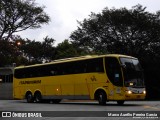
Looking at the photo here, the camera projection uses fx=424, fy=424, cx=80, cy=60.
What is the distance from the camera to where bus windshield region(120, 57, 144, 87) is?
25734mm

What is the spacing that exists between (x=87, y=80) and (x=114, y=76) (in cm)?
257

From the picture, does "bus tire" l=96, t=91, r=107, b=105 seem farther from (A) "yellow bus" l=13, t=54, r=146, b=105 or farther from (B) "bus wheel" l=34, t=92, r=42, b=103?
(B) "bus wheel" l=34, t=92, r=42, b=103

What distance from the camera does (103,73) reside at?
26672 mm

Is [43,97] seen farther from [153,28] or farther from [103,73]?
[153,28]

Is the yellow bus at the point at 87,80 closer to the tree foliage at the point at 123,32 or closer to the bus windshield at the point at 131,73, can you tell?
the bus windshield at the point at 131,73

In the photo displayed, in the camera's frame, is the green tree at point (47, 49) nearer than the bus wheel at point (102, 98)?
No

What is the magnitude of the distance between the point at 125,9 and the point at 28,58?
80.4 ft

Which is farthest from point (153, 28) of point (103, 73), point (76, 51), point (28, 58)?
point (103, 73)

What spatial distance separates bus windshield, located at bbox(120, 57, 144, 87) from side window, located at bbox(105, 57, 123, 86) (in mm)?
331

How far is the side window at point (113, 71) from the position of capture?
25.9 metres

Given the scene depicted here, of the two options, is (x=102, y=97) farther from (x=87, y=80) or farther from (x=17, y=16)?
(x=17, y=16)

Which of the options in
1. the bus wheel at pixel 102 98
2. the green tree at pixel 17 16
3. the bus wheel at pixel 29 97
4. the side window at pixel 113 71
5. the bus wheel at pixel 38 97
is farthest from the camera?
the green tree at pixel 17 16

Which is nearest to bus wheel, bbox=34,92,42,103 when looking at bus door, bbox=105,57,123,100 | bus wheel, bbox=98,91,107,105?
bus wheel, bbox=98,91,107,105

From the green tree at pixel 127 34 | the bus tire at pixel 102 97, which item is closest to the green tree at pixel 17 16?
the green tree at pixel 127 34
